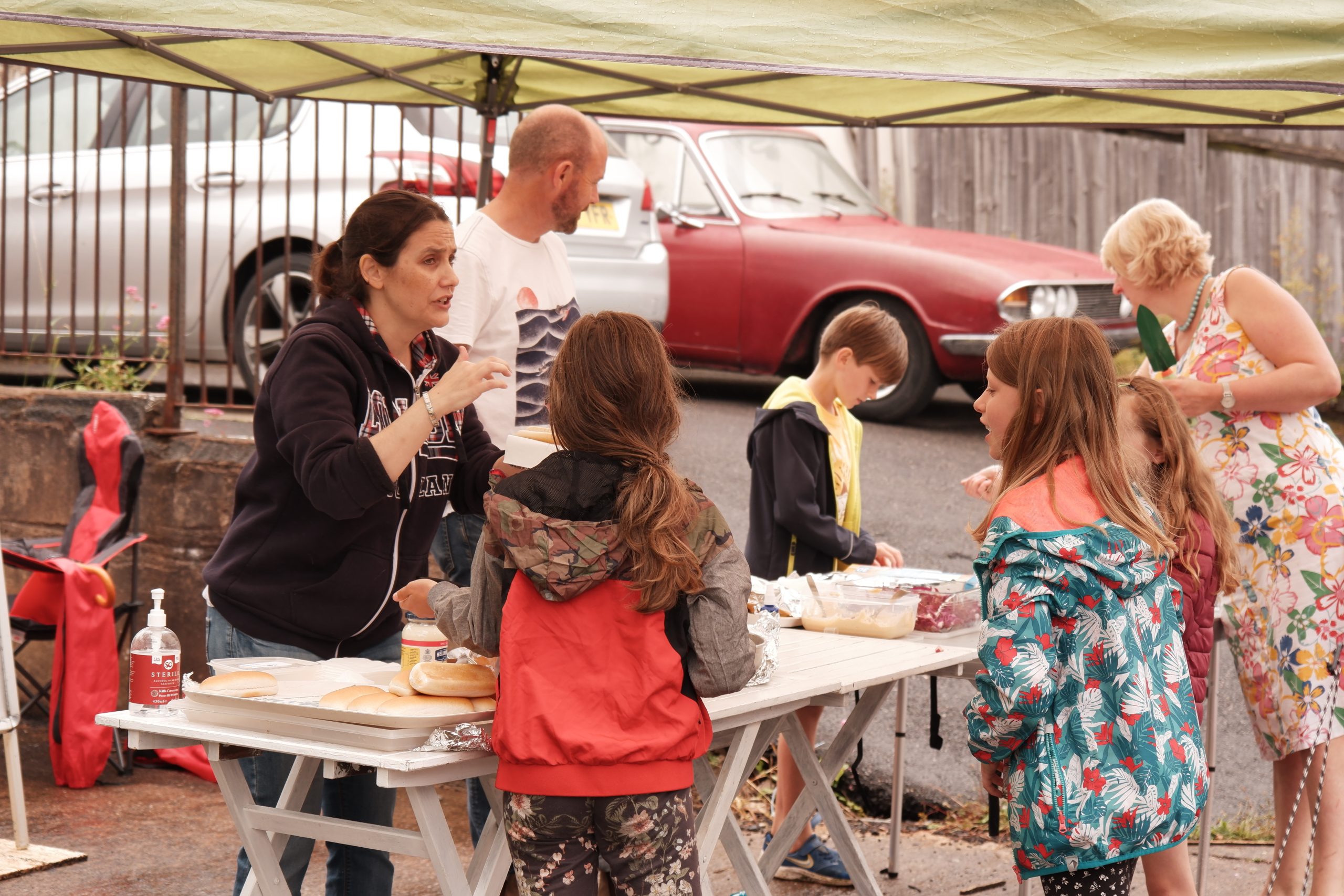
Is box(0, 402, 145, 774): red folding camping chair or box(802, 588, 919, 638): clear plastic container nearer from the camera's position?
box(802, 588, 919, 638): clear plastic container

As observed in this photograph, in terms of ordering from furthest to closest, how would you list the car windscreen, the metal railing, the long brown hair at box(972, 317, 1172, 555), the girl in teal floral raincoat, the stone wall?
the car windscreen → the metal railing → the stone wall → the long brown hair at box(972, 317, 1172, 555) → the girl in teal floral raincoat

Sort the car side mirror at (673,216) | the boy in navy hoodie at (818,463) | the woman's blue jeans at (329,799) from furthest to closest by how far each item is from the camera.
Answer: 1. the car side mirror at (673,216)
2. the boy in navy hoodie at (818,463)
3. the woman's blue jeans at (329,799)

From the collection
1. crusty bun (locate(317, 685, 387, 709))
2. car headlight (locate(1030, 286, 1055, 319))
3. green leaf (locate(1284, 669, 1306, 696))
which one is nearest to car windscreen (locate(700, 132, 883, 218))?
car headlight (locate(1030, 286, 1055, 319))

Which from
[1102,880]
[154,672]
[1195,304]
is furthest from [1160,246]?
[154,672]

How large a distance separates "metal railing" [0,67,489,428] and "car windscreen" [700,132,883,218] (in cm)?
266

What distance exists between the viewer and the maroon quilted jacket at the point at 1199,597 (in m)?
3.41

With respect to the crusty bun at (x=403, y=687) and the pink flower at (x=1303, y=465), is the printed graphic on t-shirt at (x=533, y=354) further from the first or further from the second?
the pink flower at (x=1303, y=465)

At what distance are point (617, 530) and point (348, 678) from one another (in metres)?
0.76

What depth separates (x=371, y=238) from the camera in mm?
3299

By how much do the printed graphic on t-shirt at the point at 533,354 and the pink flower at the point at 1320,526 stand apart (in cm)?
215

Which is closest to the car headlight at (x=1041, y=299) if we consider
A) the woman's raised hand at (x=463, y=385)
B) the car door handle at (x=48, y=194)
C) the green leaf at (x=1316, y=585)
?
the green leaf at (x=1316, y=585)

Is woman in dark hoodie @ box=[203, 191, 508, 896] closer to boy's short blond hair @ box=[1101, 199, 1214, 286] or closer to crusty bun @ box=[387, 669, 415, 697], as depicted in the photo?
crusty bun @ box=[387, 669, 415, 697]

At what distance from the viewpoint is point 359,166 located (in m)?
6.79

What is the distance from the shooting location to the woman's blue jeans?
3.23 m
